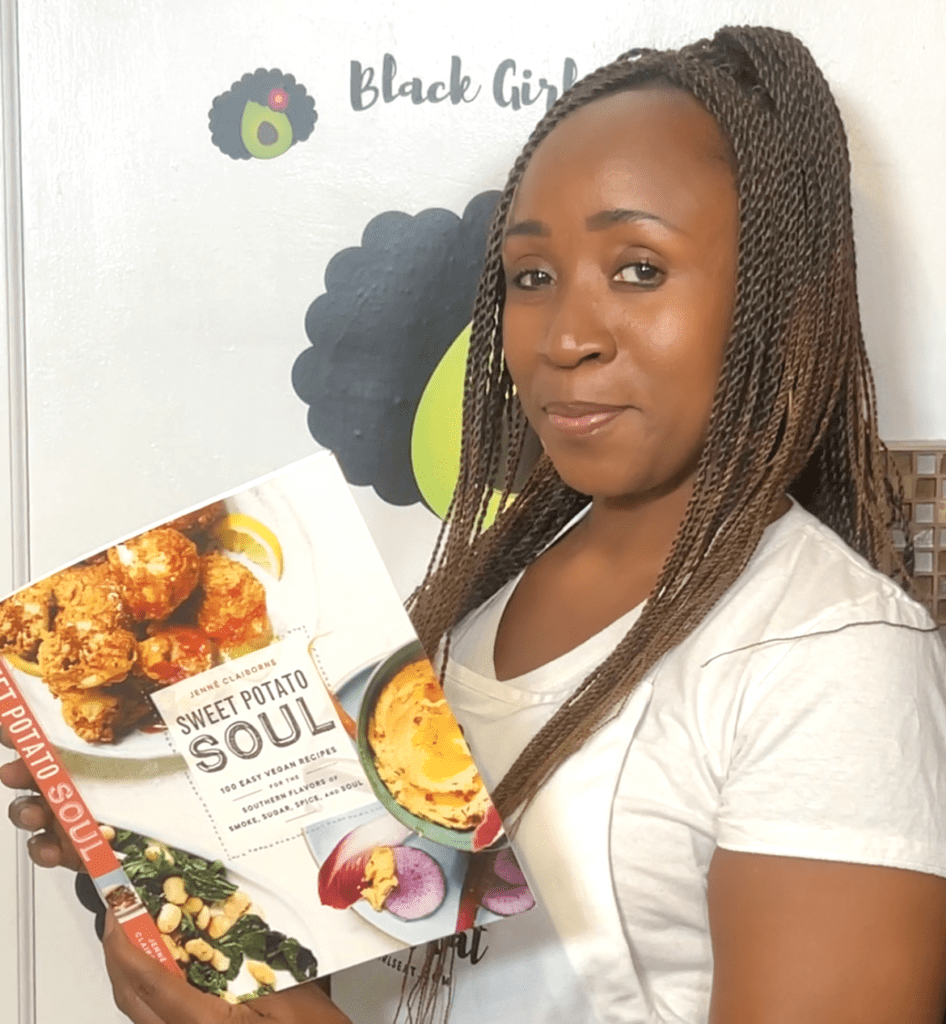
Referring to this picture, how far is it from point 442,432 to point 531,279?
0.97 ft

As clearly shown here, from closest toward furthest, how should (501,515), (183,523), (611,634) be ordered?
(183,523), (611,634), (501,515)

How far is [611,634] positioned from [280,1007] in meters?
0.33

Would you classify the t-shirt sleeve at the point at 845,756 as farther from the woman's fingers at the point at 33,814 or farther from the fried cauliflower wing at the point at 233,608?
the woman's fingers at the point at 33,814

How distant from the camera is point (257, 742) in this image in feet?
2.46

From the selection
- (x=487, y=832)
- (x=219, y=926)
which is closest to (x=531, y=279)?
(x=487, y=832)

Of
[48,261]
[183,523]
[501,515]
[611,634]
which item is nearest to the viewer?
[183,523]

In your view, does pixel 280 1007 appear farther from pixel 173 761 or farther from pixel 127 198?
pixel 127 198

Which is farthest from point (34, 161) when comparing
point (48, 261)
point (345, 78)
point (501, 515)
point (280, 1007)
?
point (280, 1007)

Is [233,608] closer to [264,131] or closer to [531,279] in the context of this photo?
[531,279]

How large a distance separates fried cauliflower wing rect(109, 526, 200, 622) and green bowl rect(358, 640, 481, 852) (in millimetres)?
124

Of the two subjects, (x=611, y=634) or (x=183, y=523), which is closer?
(x=183, y=523)

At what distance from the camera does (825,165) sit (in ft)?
2.67

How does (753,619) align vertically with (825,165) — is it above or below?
below

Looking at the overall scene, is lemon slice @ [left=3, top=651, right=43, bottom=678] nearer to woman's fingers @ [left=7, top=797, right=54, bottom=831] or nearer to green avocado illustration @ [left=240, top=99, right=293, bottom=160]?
woman's fingers @ [left=7, top=797, right=54, bottom=831]
